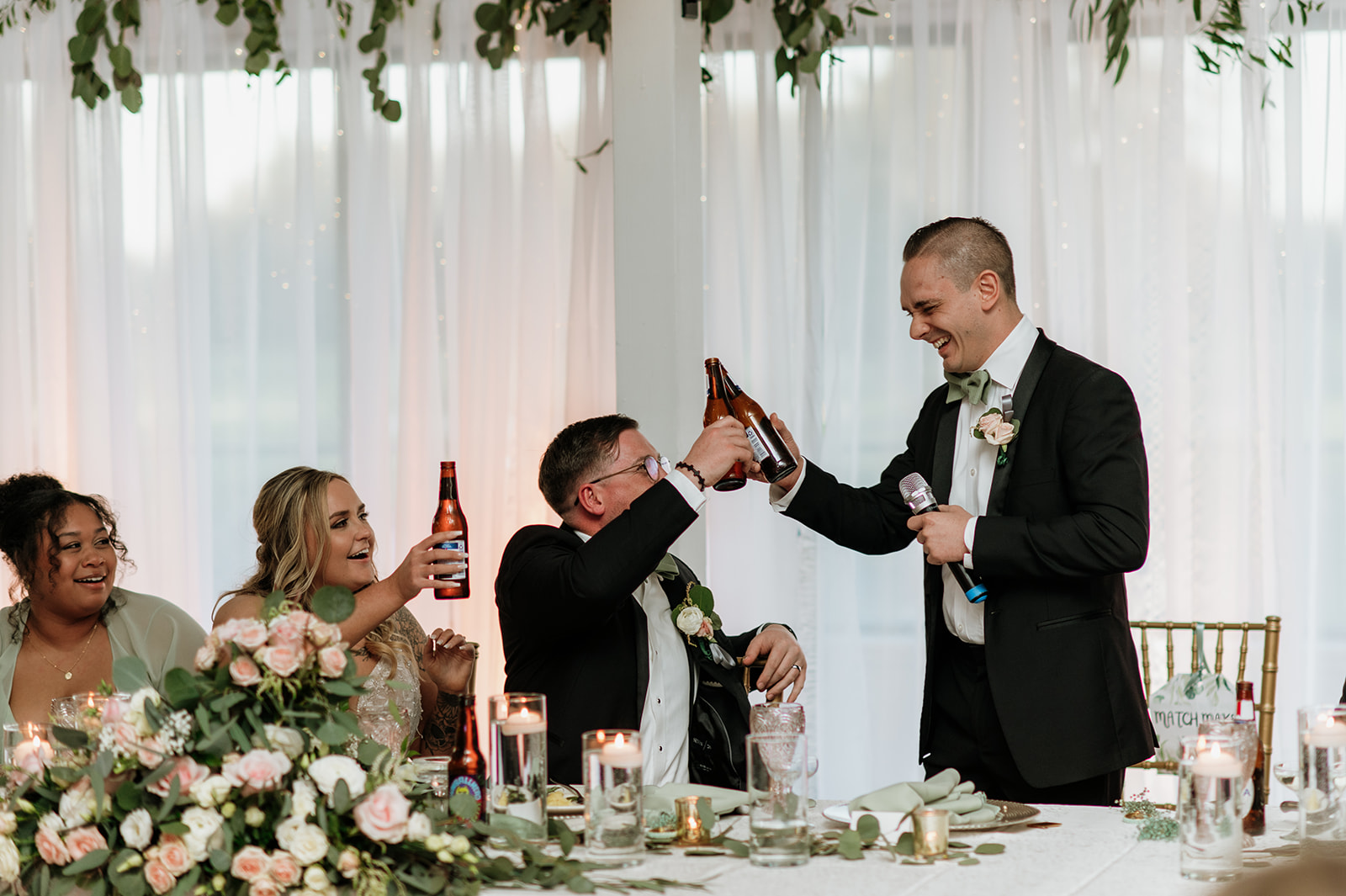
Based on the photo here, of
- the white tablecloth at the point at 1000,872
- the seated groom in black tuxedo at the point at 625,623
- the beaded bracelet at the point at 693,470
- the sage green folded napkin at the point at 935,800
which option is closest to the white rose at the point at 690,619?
the seated groom in black tuxedo at the point at 625,623

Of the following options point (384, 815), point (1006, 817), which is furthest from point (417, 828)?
point (1006, 817)

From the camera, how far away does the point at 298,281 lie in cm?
373

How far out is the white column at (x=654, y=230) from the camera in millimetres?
3289

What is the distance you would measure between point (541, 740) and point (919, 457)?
1.40 metres

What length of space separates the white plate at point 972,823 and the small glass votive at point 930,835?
8 cm

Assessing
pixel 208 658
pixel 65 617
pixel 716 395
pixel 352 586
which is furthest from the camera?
pixel 716 395

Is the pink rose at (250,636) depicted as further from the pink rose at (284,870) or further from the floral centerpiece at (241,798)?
the pink rose at (284,870)

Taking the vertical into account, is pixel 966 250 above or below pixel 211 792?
above

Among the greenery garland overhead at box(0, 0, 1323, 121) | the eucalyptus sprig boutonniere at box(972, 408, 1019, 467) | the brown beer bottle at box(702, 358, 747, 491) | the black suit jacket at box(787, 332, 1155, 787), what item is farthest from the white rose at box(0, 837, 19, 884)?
the greenery garland overhead at box(0, 0, 1323, 121)

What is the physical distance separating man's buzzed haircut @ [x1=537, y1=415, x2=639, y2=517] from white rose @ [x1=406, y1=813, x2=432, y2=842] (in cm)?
110

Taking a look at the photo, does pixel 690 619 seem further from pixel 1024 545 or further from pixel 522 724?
pixel 522 724

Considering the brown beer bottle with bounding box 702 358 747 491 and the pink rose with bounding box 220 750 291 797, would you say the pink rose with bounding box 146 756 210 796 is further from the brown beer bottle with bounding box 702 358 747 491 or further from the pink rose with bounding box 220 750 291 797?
the brown beer bottle with bounding box 702 358 747 491

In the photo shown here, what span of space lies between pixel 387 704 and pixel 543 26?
2.05 meters

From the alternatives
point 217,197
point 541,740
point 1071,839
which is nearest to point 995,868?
point 1071,839
